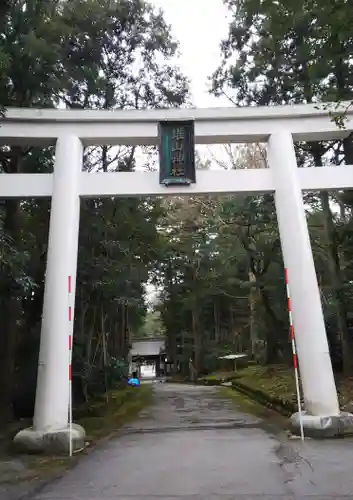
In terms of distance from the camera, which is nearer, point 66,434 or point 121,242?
point 66,434

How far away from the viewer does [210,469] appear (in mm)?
4625

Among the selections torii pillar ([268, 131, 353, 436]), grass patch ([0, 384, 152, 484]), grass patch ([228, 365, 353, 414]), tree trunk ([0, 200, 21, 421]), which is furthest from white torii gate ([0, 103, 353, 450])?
grass patch ([228, 365, 353, 414])

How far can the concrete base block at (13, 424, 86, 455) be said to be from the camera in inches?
224

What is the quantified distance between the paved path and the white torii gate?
34.5 inches

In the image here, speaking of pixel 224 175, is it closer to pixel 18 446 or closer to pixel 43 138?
pixel 43 138

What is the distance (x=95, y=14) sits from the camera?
32.8 ft

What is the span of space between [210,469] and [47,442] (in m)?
2.23

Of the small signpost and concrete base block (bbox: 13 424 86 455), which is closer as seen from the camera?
concrete base block (bbox: 13 424 86 455)

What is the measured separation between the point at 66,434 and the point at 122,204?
734 cm

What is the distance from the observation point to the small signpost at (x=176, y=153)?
7.29 metres

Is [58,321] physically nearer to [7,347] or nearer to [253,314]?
[7,347]

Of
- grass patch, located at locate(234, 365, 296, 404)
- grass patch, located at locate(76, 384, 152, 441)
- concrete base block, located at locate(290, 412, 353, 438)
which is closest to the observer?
concrete base block, located at locate(290, 412, 353, 438)

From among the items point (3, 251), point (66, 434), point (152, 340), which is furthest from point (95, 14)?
point (152, 340)

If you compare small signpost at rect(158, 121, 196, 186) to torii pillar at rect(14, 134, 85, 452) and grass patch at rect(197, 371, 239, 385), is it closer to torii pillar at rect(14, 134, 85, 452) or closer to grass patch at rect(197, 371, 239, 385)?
torii pillar at rect(14, 134, 85, 452)
